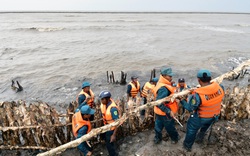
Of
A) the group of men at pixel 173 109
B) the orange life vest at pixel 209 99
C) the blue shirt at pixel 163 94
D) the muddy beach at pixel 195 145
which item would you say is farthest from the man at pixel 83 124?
the orange life vest at pixel 209 99

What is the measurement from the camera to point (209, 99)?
14.5 feet

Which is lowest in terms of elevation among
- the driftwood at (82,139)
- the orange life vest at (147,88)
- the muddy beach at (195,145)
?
the muddy beach at (195,145)

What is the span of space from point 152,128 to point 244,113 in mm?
2870

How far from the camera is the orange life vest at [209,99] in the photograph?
437cm

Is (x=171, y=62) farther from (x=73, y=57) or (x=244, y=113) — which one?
(x=244, y=113)

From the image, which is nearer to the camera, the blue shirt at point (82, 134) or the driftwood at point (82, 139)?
the driftwood at point (82, 139)

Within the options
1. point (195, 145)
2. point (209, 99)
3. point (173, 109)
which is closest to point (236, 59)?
point (195, 145)

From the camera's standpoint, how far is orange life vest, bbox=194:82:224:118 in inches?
172

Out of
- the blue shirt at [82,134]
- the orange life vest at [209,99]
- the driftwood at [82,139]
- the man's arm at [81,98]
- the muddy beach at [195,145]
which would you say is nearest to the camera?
the driftwood at [82,139]

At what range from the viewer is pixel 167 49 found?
2550cm

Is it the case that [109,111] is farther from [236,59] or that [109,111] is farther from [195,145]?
[236,59]

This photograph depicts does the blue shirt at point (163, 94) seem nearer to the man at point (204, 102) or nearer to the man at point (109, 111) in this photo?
the man at point (204, 102)

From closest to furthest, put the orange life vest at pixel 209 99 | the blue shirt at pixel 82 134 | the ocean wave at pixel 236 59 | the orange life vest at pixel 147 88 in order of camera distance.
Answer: the orange life vest at pixel 209 99
the blue shirt at pixel 82 134
the orange life vest at pixel 147 88
the ocean wave at pixel 236 59

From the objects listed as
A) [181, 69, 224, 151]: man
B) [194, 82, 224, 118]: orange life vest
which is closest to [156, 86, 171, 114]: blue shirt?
[181, 69, 224, 151]: man
